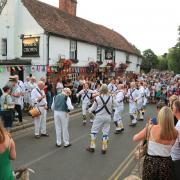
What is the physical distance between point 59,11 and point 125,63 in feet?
39.2

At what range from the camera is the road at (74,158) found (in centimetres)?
816

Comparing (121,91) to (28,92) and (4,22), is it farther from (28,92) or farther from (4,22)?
(4,22)

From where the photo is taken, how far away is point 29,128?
13812mm

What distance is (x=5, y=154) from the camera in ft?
14.9

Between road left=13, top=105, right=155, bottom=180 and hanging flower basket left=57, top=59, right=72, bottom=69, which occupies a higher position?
hanging flower basket left=57, top=59, right=72, bottom=69

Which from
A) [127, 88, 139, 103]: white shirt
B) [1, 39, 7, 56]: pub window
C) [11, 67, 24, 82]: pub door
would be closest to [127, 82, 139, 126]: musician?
[127, 88, 139, 103]: white shirt

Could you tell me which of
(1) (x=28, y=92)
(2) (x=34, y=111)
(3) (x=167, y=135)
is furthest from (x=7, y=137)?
(1) (x=28, y=92)

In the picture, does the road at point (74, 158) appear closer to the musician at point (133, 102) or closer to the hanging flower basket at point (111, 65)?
the musician at point (133, 102)

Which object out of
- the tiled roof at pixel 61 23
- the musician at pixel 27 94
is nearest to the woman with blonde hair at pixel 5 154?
the musician at pixel 27 94

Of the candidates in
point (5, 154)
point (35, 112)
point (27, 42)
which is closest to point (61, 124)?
point (35, 112)

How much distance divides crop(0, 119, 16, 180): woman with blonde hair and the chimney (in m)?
26.8

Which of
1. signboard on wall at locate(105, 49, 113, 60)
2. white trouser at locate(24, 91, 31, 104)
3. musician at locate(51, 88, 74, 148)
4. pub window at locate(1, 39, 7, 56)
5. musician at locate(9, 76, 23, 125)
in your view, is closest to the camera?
musician at locate(51, 88, 74, 148)

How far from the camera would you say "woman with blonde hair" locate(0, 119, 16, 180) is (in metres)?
4.48

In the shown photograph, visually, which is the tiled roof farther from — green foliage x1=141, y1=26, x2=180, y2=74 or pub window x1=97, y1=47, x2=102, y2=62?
green foliage x1=141, y1=26, x2=180, y2=74
